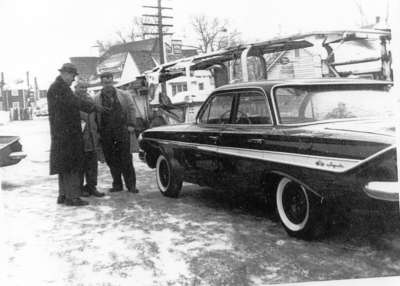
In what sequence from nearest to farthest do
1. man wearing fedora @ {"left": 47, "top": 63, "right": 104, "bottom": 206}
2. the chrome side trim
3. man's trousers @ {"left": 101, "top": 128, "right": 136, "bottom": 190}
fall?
the chrome side trim → man wearing fedora @ {"left": 47, "top": 63, "right": 104, "bottom": 206} → man's trousers @ {"left": 101, "top": 128, "right": 136, "bottom": 190}

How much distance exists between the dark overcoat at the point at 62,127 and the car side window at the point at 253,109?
1.87m

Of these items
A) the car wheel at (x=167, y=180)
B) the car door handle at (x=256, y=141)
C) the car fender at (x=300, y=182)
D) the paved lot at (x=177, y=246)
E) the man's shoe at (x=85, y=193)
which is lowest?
the paved lot at (x=177, y=246)

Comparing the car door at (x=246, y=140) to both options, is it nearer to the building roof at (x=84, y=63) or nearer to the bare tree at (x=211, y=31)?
the bare tree at (x=211, y=31)

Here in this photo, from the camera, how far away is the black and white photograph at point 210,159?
2917 mm

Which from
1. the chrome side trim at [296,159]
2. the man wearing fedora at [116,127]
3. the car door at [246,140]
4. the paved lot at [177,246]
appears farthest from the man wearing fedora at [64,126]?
the car door at [246,140]

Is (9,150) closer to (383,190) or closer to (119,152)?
(119,152)

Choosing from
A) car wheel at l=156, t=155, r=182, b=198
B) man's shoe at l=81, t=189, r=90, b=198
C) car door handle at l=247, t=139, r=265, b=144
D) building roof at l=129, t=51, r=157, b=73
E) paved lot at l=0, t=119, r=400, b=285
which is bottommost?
paved lot at l=0, t=119, r=400, b=285

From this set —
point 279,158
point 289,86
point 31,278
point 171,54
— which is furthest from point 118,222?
point 171,54

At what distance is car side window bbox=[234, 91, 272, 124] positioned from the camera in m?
3.67

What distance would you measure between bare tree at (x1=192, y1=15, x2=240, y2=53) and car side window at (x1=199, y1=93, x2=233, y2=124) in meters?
0.78

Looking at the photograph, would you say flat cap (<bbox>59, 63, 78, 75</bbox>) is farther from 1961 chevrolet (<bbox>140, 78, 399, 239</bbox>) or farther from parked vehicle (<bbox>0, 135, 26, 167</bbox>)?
1961 chevrolet (<bbox>140, 78, 399, 239</bbox>)

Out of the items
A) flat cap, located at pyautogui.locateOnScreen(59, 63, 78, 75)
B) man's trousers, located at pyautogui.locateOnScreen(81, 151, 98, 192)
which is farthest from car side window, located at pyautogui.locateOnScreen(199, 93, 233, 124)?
man's trousers, located at pyautogui.locateOnScreen(81, 151, 98, 192)

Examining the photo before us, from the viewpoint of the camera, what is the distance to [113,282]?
2.85m

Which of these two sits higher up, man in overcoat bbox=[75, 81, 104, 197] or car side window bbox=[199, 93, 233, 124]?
car side window bbox=[199, 93, 233, 124]
